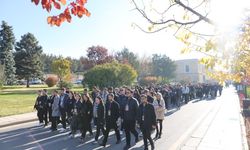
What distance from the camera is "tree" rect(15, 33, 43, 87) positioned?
6681cm

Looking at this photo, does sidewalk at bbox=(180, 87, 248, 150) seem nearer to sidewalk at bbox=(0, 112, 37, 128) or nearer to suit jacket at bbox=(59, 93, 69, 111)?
suit jacket at bbox=(59, 93, 69, 111)

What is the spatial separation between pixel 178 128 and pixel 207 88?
2560cm

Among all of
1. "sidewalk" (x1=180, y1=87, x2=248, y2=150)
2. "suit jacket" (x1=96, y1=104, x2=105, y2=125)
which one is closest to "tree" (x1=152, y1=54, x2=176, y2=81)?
"sidewalk" (x1=180, y1=87, x2=248, y2=150)

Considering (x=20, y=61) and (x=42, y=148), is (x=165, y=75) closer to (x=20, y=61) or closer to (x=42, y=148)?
(x=20, y=61)

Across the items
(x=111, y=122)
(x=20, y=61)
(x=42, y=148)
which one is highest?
(x=20, y=61)

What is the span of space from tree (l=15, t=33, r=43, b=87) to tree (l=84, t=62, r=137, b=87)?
2656cm

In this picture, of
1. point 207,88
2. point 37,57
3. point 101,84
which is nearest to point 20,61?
point 37,57

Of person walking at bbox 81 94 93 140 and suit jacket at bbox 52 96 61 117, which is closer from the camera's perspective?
person walking at bbox 81 94 93 140

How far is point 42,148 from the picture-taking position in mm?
12000

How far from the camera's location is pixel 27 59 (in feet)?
220

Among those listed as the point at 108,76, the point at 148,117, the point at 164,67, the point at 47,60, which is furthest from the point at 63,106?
the point at 47,60

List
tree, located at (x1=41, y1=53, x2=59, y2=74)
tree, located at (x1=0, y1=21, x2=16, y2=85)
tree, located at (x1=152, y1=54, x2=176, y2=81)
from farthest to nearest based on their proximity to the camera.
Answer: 1. tree, located at (x1=41, y1=53, x2=59, y2=74)
2. tree, located at (x1=152, y1=54, x2=176, y2=81)
3. tree, located at (x1=0, y1=21, x2=16, y2=85)

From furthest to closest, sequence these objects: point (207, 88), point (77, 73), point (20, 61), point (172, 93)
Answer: point (77, 73), point (20, 61), point (207, 88), point (172, 93)

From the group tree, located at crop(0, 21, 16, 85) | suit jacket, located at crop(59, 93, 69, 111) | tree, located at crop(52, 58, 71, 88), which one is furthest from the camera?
tree, located at crop(52, 58, 71, 88)
